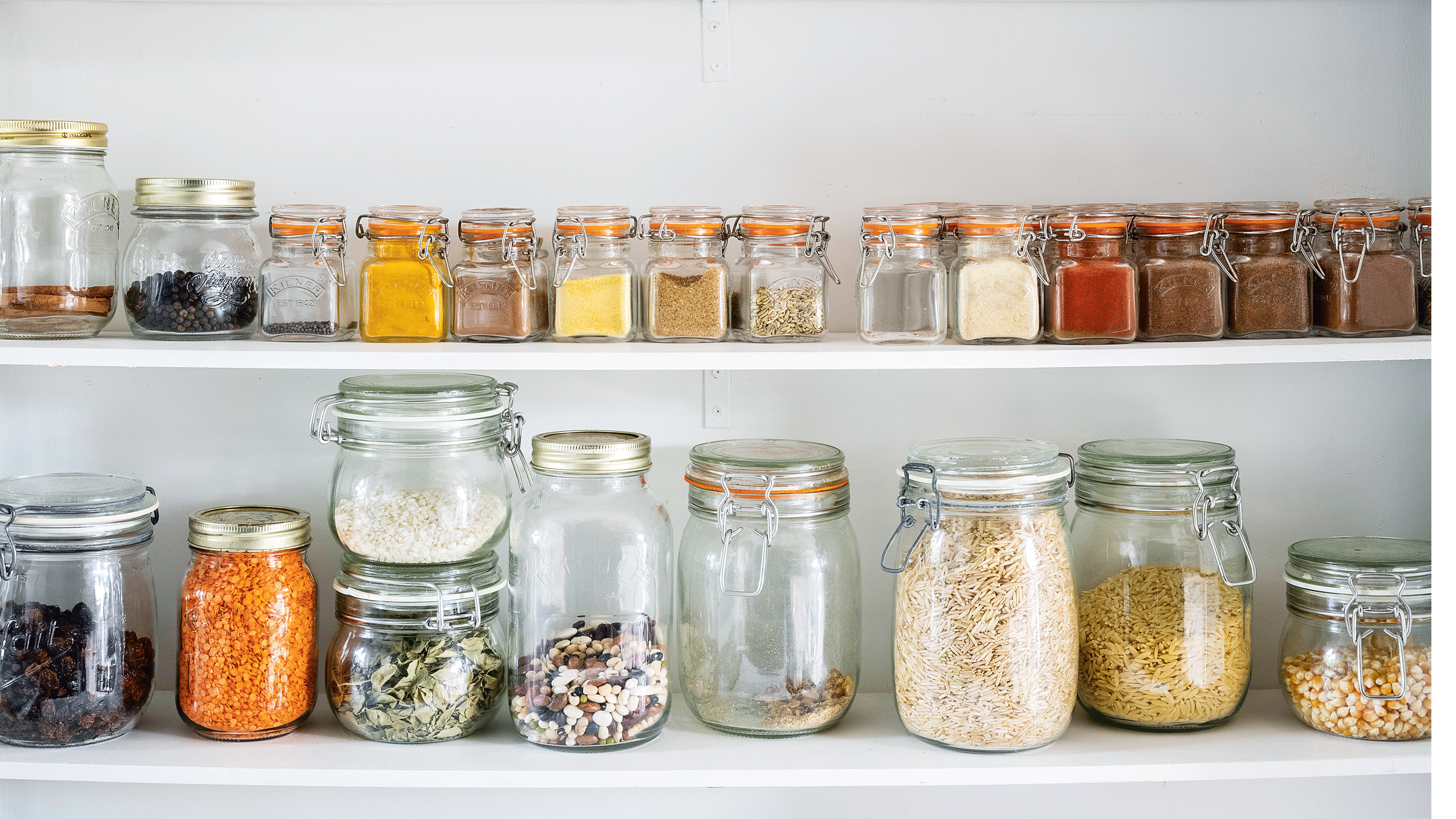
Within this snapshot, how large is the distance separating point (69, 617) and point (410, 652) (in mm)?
→ 347

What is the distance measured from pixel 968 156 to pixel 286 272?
80 centimetres

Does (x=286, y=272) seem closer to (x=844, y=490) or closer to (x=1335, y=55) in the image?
(x=844, y=490)

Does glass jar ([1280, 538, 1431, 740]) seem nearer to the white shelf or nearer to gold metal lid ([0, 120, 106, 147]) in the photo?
the white shelf

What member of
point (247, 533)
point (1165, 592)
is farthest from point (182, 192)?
point (1165, 592)

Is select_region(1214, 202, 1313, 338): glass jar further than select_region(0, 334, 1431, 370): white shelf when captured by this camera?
Yes

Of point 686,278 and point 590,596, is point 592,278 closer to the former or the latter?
point 686,278

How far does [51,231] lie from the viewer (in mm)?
1176

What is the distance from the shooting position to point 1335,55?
1.36 m

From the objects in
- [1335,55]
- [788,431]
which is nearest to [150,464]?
[788,431]

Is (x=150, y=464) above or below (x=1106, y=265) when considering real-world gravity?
below

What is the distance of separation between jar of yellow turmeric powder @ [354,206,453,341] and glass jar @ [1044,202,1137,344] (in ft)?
2.18

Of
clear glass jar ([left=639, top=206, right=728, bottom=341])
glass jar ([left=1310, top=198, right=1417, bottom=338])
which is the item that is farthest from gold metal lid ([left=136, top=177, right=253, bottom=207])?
glass jar ([left=1310, top=198, right=1417, bottom=338])

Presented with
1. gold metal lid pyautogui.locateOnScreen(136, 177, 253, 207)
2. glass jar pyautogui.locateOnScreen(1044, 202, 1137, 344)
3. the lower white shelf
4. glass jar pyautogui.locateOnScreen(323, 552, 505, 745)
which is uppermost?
gold metal lid pyautogui.locateOnScreen(136, 177, 253, 207)

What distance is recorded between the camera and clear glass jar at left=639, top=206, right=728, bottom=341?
46.0 inches
